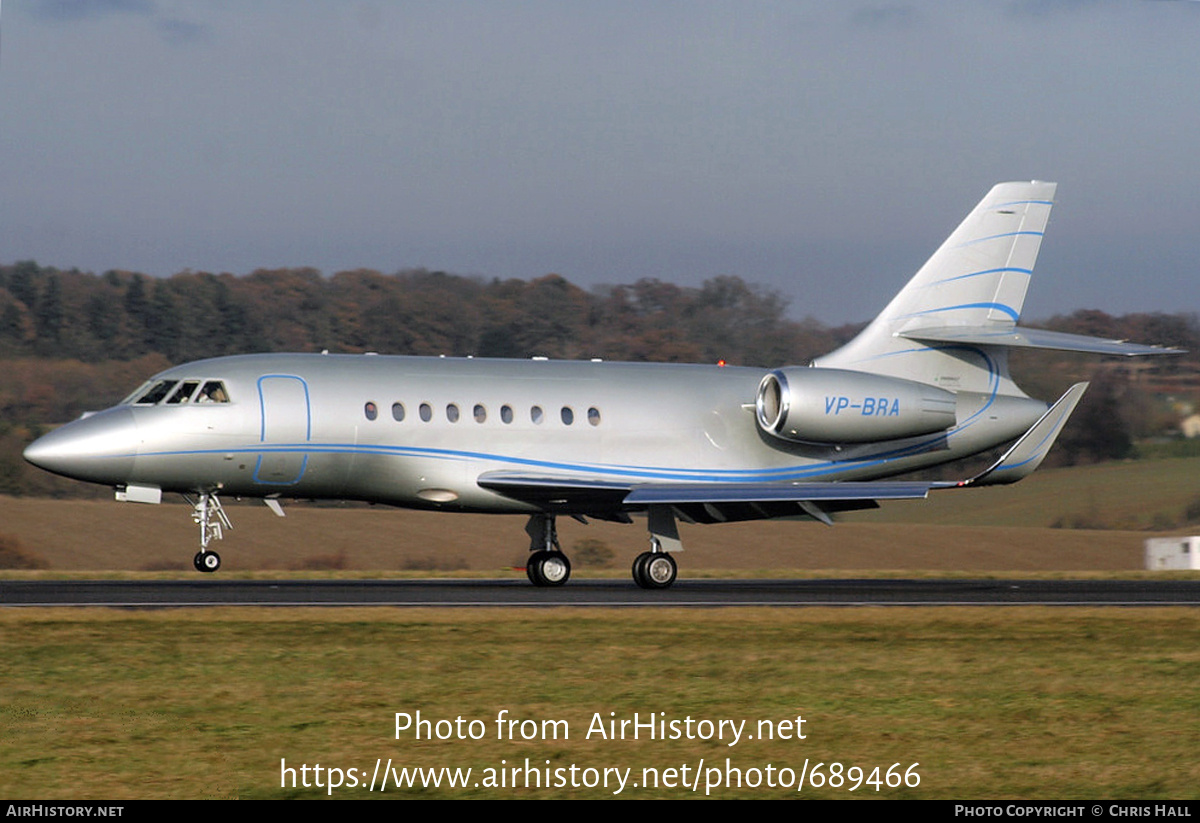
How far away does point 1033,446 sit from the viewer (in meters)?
27.2

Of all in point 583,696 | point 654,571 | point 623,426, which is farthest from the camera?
point 623,426

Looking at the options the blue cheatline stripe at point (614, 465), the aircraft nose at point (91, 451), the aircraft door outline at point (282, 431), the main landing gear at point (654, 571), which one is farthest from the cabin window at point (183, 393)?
the main landing gear at point (654, 571)

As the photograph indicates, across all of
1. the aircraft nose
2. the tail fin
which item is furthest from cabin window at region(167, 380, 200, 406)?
the tail fin

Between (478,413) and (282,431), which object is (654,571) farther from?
(282,431)

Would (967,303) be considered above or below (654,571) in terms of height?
above

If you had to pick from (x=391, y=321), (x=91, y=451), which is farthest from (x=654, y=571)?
(x=391, y=321)

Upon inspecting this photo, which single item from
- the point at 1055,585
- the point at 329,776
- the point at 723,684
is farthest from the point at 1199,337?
the point at 329,776

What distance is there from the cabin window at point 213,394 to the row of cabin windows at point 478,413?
2.26 metres

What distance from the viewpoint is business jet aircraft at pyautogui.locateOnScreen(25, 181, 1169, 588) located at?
25406 mm

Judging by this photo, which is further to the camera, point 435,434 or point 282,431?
point 435,434

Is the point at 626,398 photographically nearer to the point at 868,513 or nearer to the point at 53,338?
the point at 868,513

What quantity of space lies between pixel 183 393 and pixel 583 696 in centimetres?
1400

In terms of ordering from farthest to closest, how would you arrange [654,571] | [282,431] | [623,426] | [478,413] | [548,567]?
[623,426]
[548,567]
[478,413]
[654,571]
[282,431]

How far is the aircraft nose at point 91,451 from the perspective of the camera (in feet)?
81.3
